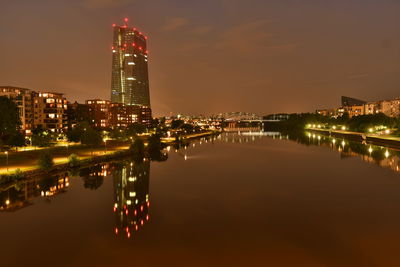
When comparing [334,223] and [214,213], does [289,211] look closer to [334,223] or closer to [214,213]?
[334,223]

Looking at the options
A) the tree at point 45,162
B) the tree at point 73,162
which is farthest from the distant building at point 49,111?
the tree at point 45,162

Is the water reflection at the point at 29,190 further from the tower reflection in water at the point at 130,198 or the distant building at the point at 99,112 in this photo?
the distant building at the point at 99,112

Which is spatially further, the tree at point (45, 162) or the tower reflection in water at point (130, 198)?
the tree at point (45, 162)

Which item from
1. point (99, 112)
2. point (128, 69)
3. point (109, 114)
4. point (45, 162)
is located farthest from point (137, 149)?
point (128, 69)

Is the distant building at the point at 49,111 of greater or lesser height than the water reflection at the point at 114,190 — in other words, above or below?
above

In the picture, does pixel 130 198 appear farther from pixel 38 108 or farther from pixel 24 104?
pixel 38 108

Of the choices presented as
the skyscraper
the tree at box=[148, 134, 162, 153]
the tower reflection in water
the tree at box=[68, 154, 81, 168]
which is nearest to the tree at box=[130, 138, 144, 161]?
the tree at box=[148, 134, 162, 153]

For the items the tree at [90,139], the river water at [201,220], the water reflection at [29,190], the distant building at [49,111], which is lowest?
the river water at [201,220]

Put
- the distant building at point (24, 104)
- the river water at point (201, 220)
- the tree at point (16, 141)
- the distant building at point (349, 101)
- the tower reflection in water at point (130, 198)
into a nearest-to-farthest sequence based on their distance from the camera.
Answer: the river water at point (201, 220) → the tower reflection in water at point (130, 198) → the tree at point (16, 141) → the distant building at point (24, 104) → the distant building at point (349, 101)

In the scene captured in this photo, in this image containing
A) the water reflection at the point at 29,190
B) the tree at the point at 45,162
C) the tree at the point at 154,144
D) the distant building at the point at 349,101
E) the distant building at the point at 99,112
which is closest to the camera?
the water reflection at the point at 29,190

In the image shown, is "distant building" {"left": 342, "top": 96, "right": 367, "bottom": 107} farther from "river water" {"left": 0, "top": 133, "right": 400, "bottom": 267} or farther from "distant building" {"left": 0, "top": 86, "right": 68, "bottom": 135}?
"river water" {"left": 0, "top": 133, "right": 400, "bottom": 267}

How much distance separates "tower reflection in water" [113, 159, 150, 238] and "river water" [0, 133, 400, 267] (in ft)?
0.15

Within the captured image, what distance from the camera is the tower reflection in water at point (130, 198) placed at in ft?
34.8

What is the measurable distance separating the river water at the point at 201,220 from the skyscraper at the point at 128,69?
350 feet
